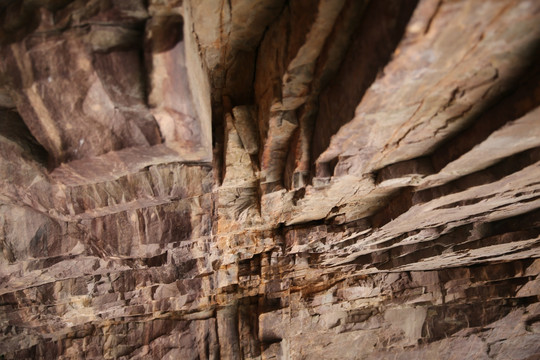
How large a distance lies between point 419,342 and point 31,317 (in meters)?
13.5

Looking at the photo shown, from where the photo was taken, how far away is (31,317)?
9148mm

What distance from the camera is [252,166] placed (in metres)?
5.89

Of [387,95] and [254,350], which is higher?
[387,95]

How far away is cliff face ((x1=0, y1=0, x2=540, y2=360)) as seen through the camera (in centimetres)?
319

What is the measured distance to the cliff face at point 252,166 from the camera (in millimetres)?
3193

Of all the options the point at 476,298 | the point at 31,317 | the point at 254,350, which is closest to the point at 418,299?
the point at 476,298

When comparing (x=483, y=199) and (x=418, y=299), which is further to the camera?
(x=418, y=299)

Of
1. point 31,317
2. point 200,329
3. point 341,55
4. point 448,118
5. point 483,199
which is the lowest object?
point 200,329

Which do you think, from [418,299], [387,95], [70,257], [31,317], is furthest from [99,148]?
[418,299]

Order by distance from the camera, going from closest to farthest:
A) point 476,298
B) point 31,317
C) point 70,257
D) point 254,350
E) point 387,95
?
point 387,95 < point 70,257 < point 31,317 < point 254,350 < point 476,298

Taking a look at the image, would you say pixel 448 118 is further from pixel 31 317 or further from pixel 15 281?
pixel 31 317

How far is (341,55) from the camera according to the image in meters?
3.44

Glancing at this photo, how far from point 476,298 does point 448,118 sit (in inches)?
415

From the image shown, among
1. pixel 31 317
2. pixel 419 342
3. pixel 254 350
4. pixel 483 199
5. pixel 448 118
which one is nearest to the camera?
pixel 448 118
